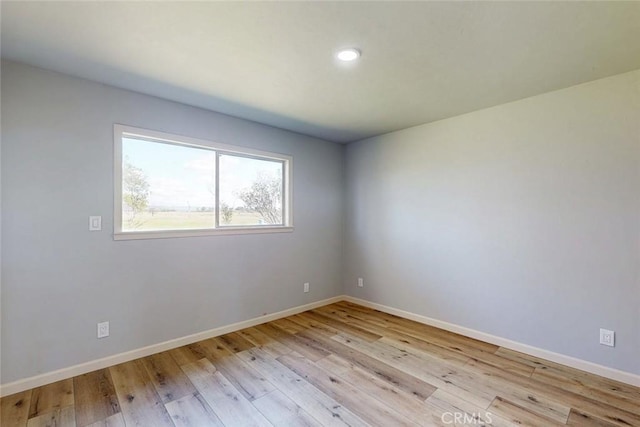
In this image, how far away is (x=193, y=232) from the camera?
2.95m

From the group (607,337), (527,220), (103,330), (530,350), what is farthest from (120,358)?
(607,337)

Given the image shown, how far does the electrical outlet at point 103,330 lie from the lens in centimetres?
241

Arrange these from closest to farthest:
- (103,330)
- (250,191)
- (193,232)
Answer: (103,330) → (193,232) → (250,191)

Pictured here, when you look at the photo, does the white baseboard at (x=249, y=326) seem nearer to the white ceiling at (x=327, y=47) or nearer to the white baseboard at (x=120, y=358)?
the white baseboard at (x=120, y=358)

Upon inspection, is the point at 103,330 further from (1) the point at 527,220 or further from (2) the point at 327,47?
(1) the point at 527,220

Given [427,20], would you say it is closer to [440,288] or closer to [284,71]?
[284,71]

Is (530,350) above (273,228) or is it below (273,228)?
below

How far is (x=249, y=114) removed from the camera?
3168 mm

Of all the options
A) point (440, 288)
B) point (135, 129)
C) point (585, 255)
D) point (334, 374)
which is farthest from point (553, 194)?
point (135, 129)

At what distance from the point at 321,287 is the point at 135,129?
2962 millimetres

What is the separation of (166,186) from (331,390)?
236cm

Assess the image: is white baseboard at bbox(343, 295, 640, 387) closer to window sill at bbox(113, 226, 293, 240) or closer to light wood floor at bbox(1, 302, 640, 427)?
light wood floor at bbox(1, 302, 640, 427)

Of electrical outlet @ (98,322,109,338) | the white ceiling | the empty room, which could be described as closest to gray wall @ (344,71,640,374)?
the empty room

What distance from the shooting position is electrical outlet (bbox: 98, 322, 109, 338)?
2.41 meters
